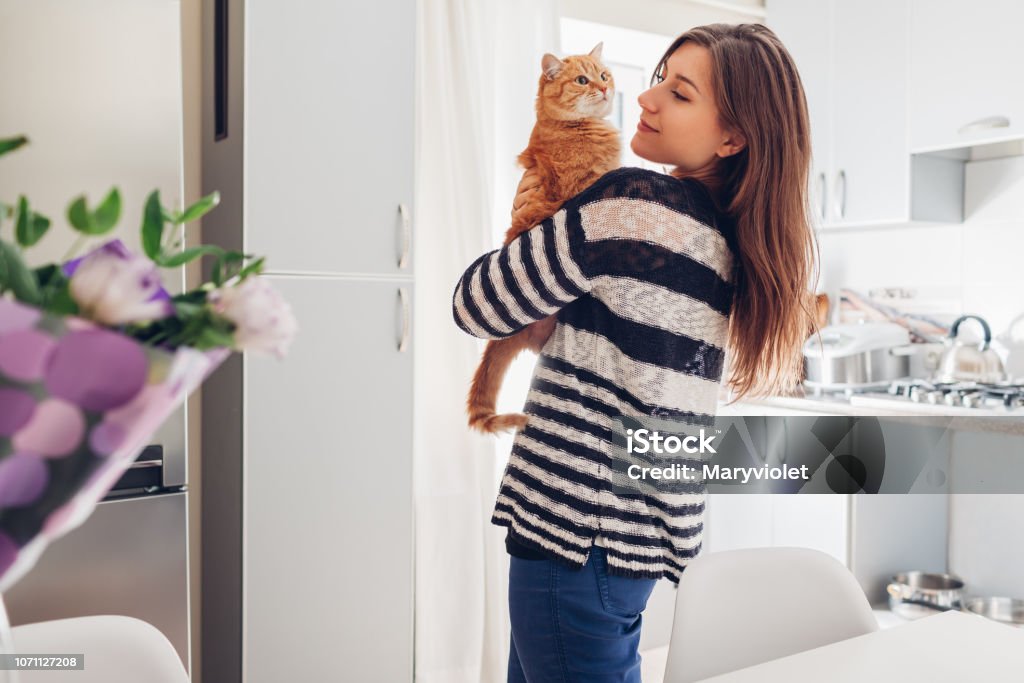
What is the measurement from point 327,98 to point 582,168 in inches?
40.4

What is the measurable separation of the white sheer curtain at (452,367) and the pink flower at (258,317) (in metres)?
2.04

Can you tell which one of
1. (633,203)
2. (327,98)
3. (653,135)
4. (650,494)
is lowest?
(650,494)

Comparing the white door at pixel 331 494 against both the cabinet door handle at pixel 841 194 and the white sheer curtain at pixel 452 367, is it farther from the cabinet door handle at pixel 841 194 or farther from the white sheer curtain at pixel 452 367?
the cabinet door handle at pixel 841 194

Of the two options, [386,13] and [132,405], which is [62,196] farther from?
[132,405]

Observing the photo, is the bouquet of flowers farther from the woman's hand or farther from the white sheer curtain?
the white sheer curtain

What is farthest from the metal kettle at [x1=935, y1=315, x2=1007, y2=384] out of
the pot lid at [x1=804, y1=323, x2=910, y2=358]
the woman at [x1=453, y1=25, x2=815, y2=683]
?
the woman at [x1=453, y1=25, x2=815, y2=683]

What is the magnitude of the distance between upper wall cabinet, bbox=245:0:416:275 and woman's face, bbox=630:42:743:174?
1114 mm

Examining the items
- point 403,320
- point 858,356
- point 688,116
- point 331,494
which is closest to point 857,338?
point 858,356

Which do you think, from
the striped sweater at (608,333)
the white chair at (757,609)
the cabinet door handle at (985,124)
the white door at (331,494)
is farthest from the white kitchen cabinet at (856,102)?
the striped sweater at (608,333)

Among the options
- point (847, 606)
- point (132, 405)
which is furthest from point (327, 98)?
point (132, 405)

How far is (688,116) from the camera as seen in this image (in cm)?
113

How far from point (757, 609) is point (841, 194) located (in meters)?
2.20

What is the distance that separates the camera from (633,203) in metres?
1.05

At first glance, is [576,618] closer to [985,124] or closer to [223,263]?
[223,263]
